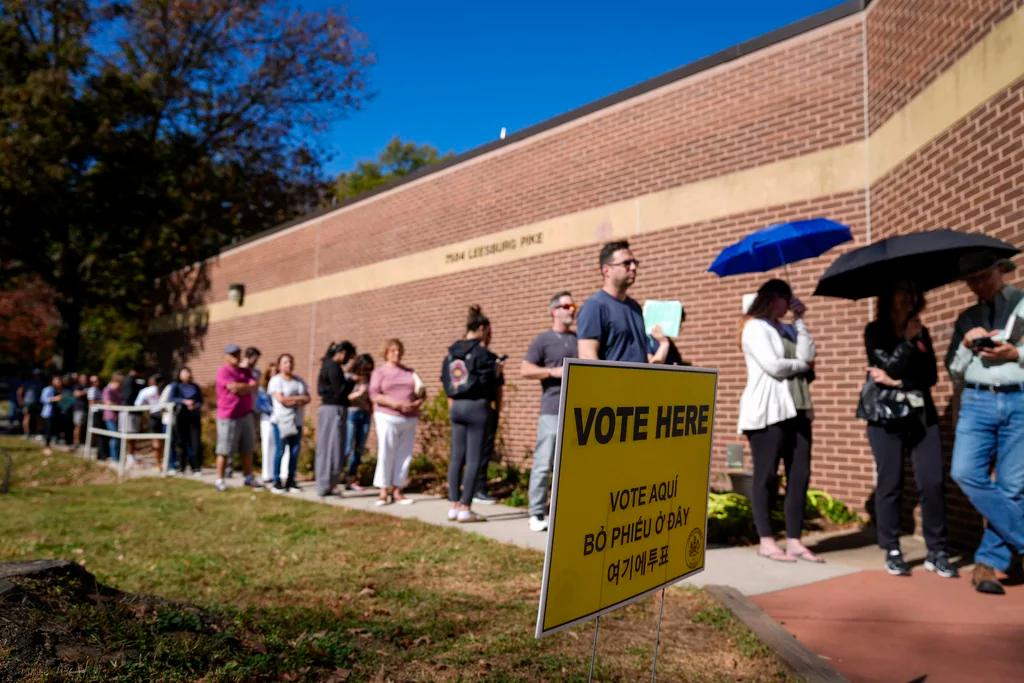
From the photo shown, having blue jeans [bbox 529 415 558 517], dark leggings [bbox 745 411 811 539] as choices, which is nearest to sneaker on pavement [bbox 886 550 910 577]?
dark leggings [bbox 745 411 811 539]

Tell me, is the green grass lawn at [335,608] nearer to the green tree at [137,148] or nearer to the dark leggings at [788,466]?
the dark leggings at [788,466]

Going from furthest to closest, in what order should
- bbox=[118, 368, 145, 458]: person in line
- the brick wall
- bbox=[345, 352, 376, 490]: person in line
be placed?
bbox=[118, 368, 145, 458]: person in line < bbox=[345, 352, 376, 490]: person in line < the brick wall

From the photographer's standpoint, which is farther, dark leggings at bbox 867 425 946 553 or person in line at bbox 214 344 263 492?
person in line at bbox 214 344 263 492

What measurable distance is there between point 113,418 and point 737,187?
1307cm

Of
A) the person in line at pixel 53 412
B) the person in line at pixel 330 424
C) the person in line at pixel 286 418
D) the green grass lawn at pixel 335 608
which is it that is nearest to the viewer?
the green grass lawn at pixel 335 608

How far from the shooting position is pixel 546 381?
6.09m

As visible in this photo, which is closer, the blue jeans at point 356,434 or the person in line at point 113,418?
the blue jeans at point 356,434

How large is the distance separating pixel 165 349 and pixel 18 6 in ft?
35.3

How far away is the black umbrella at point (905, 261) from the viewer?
14.0ft

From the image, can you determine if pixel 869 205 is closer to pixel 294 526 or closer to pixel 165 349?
pixel 294 526

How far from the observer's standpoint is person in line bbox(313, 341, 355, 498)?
8336 millimetres

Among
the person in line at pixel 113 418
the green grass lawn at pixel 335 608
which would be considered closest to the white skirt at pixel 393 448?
the green grass lawn at pixel 335 608

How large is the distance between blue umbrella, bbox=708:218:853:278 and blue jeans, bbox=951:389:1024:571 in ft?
5.31

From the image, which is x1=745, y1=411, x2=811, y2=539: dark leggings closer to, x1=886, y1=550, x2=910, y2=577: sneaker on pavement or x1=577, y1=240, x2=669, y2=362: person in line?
x1=886, y1=550, x2=910, y2=577: sneaker on pavement
